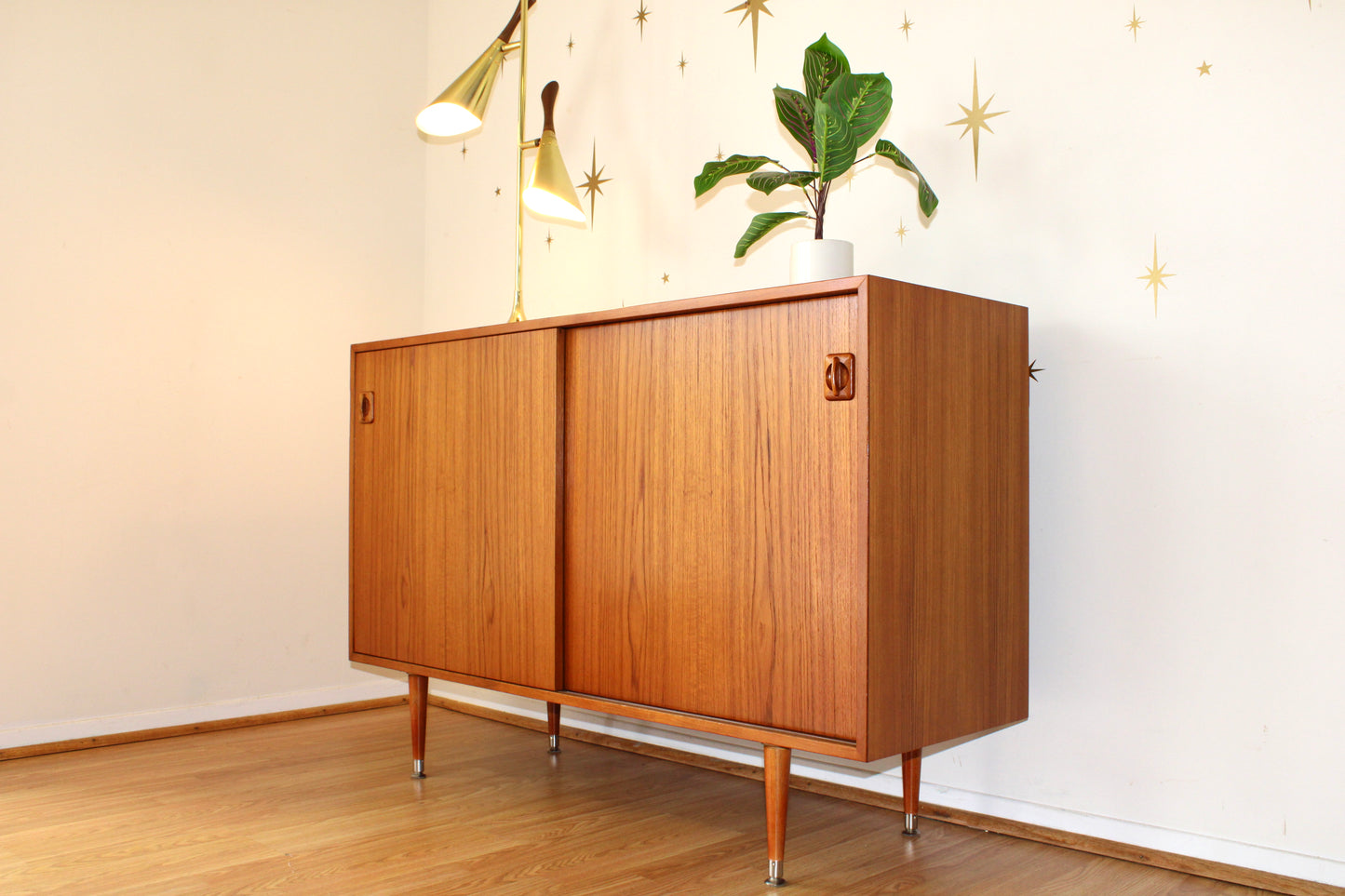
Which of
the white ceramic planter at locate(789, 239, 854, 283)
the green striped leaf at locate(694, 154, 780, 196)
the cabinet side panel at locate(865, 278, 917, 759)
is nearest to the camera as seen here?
the cabinet side panel at locate(865, 278, 917, 759)

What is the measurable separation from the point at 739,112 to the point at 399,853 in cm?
156

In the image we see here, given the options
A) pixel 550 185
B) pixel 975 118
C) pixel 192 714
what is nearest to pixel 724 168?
pixel 975 118

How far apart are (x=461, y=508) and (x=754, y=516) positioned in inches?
27.2

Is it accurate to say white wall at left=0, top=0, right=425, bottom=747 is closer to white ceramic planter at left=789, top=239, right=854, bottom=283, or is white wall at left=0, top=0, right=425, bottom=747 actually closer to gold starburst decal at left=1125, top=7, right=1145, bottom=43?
white ceramic planter at left=789, top=239, right=854, bottom=283

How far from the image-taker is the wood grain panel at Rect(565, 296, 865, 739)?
1.37m

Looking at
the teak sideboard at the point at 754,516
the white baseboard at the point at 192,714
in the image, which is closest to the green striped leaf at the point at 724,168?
the teak sideboard at the point at 754,516

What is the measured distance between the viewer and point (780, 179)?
1.60 meters

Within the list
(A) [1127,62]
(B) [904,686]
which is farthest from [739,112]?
(B) [904,686]

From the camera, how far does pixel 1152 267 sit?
1.58 meters

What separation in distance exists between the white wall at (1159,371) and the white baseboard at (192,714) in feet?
4.61

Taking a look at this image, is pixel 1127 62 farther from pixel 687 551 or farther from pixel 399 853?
pixel 399 853

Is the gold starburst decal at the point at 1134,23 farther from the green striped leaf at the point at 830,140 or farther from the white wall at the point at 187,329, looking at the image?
the white wall at the point at 187,329

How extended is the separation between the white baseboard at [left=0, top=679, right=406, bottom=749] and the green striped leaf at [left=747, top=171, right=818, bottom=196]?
6.08 ft

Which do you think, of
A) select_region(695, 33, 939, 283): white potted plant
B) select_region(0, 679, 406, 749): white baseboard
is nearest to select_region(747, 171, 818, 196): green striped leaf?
select_region(695, 33, 939, 283): white potted plant
